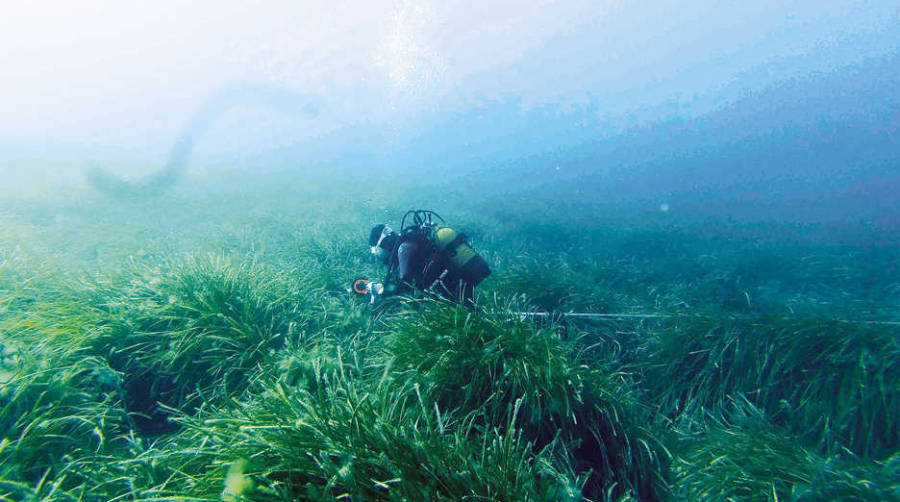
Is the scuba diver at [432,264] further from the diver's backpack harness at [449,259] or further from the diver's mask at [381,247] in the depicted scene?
the diver's mask at [381,247]

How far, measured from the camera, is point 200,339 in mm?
3125

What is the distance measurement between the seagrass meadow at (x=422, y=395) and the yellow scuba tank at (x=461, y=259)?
79cm

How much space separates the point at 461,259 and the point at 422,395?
89.9 inches

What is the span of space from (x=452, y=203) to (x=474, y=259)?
53.5ft

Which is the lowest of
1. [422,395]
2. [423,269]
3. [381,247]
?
[422,395]

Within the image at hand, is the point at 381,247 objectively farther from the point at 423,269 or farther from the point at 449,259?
the point at 449,259

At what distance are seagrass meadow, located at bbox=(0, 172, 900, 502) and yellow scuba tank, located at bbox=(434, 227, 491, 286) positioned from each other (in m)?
0.79

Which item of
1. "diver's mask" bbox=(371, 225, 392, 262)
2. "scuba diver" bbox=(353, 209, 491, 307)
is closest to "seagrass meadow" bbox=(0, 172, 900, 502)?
"scuba diver" bbox=(353, 209, 491, 307)

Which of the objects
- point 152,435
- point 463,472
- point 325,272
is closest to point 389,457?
point 463,472

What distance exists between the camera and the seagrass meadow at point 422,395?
171 centimetres

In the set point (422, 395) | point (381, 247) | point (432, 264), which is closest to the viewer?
point (422, 395)

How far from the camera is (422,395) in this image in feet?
7.97

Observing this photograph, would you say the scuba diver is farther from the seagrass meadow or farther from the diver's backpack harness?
the seagrass meadow

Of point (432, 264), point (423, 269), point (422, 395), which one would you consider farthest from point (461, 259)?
point (422, 395)
